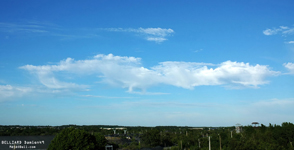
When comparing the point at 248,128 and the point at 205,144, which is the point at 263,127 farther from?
the point at 205,144

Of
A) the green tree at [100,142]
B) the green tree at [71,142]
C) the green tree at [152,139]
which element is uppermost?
the green tree at [71,142]

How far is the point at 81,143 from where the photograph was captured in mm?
60375

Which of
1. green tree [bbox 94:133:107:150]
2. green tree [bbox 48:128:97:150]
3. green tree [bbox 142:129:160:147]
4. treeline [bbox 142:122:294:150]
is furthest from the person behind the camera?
green tree [bbox 142:129:160:147]

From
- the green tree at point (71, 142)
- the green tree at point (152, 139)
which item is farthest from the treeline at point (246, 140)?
Result: the green tree at point (71, 142)

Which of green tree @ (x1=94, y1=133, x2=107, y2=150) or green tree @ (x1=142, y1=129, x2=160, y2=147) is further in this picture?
green tree @ (x1=142, y1=129, x2=160, y2=147)

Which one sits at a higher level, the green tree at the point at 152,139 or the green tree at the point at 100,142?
the green tree at the point at 100,142

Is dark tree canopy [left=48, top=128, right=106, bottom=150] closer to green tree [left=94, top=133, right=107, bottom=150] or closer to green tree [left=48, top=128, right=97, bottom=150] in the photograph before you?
green tree [left=48, top=128, right=97, bottom=150]

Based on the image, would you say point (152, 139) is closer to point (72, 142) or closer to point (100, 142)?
point (100, 142)

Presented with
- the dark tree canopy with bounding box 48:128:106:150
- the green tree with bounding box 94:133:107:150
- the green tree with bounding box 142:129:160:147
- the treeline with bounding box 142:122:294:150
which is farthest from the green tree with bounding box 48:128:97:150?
the green tree with bounding box 142:129:160:147

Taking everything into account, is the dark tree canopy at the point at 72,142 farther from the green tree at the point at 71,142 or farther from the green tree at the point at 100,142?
the green tree at the point at 100,142

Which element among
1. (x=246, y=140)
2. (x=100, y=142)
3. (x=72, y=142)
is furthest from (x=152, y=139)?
(x=246, y=140)

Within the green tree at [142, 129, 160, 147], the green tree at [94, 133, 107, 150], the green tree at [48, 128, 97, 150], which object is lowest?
the green tree at [142, 129, 160, 147]

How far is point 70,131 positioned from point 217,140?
4917 cm

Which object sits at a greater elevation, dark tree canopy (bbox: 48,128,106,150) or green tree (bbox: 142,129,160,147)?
dark tree canopy (bbox: 48,128,106,150)
